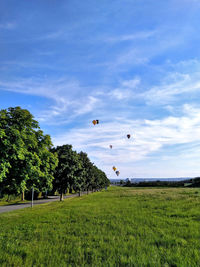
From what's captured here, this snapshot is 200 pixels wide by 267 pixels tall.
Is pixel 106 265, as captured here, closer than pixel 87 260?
Yes

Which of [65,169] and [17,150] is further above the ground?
[17,150]

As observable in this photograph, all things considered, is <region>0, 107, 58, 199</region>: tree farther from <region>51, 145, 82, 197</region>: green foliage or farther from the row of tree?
<region>51, 145, 82, 197</region>: green foliage

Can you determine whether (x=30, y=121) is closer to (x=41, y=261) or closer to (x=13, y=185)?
(x=13, y=185)

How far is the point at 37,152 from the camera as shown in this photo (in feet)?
52.9

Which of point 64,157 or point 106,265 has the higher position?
point 64,157

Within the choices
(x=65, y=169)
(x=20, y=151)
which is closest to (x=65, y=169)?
(x=65, y=169)

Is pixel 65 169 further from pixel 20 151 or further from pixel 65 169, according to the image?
pixel 20 151

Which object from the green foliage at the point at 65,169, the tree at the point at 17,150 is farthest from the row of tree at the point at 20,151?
the green foliage at the point at 65,169

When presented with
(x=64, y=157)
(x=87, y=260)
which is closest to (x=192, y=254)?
(x=87, y=260)

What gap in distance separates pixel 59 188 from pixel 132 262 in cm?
2948

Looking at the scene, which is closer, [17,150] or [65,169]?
[17,150]

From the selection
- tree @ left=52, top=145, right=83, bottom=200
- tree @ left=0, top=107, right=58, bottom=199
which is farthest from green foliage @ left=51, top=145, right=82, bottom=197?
tree @ left=0, top=107, right=58, bottom=199

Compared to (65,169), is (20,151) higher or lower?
higher

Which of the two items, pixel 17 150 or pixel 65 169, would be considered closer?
pixel 17 150
